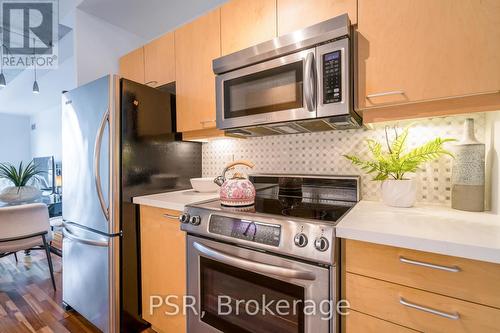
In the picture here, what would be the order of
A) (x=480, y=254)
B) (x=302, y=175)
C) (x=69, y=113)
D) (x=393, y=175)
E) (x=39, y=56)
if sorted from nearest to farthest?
(x=480, y=254) < (x=393, y=175) < (x=302, y=175) < (x=69, y=113) < (x=39, y=56)

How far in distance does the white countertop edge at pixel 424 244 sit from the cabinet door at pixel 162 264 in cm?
91

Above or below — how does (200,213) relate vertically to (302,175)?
below

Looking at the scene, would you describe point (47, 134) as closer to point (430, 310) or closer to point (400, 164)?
point (400, 164)

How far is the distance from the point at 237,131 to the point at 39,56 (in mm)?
3125

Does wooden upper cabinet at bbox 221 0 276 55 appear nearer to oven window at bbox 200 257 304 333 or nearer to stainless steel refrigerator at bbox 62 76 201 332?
stainless steel refrigerator at bbox 62 76 201 332

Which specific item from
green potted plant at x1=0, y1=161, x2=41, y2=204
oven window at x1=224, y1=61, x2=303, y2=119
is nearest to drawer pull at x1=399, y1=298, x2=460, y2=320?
oven window at x1=224, y1=61, x2=303, y2=119

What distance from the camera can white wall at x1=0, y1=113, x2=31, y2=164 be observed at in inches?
237

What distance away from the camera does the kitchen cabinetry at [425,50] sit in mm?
839

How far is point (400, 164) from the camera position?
1157 mm

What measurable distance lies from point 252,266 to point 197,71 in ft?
4.37

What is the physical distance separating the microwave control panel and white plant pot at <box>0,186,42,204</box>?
3442mm

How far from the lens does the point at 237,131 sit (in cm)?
150

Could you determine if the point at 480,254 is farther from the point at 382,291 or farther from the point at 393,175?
the point at 393,175

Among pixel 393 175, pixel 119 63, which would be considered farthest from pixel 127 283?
pixel 119 63
